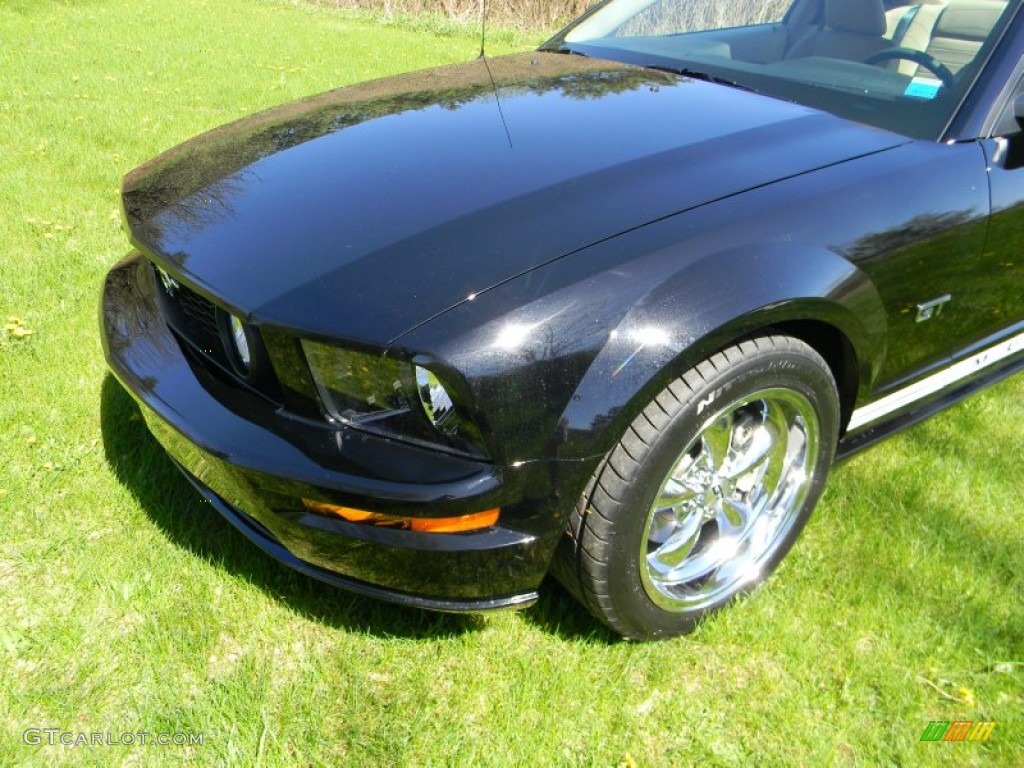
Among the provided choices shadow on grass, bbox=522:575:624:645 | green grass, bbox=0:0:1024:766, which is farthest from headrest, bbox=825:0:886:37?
shadow on grass, bbox=522:575:624:645

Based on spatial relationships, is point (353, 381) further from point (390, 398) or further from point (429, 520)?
point (429, 520)

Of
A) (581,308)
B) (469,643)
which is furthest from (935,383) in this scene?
(469,643)

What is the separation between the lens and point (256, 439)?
1712 millimetres

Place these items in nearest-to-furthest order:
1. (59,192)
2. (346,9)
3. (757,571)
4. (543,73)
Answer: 1. (757,571)
2. (543,73)
3. (59,192)
4. (346,9)

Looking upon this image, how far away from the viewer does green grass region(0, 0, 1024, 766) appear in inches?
73.0

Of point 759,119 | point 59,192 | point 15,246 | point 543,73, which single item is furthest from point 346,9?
point 759,119

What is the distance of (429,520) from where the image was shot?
1.63 m

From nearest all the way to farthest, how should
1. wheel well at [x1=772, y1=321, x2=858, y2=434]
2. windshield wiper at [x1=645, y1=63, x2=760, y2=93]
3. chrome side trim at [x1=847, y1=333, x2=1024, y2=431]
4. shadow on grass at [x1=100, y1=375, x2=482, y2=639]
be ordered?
wheel well at [x1=772, y1=321, x2=858, y2=434] < shadow on grass at [x1=100, y1=375, x2=482, y2=639] < chrome side trim at [x1=847, y1=333, x2=1024, y2=431] < windshield wiper at [x1=645, y1=63, x2=760, y2=93]

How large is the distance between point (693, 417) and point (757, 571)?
69 cm

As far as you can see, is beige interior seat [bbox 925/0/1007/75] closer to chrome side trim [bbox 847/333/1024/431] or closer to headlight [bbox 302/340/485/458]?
chrome side trim [bbox 847/333/1024/431]

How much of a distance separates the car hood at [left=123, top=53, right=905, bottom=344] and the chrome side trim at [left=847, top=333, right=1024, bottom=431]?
0.68 m

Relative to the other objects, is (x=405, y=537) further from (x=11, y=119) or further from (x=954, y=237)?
(x=11, y=119)

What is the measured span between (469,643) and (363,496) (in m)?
0.64

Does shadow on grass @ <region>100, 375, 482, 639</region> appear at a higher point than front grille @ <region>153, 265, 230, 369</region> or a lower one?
lower
